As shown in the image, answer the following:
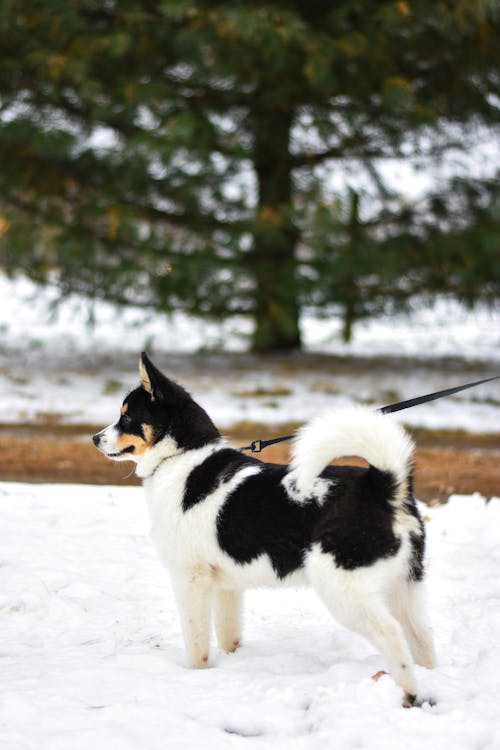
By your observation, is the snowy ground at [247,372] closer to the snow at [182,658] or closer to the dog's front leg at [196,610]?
the snow at [182,658]

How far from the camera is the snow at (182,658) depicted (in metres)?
3.08

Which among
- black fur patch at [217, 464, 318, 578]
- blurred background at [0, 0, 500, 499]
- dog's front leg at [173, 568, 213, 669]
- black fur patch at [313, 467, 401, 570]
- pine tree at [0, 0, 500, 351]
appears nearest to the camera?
black fur patch at [313, 467, 401, 570]

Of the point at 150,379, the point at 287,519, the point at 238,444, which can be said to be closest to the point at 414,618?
the point at 287,519

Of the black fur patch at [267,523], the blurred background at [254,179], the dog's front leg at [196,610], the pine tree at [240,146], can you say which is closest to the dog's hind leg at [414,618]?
the black fur patch at [267,523]

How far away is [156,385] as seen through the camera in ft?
13.1

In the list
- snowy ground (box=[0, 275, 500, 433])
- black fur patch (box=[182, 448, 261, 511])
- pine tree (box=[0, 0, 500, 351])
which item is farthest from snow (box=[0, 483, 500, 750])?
pine tree (box=[0, 0, 500, 351])

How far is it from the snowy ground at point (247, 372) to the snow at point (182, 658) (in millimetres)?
5323

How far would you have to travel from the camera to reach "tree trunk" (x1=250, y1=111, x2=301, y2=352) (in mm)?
12820

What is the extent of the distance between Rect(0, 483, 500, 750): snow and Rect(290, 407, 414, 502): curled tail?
0.90 m

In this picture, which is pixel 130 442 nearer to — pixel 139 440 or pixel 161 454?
pixel 139 440

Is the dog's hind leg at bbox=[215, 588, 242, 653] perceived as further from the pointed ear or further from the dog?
the pointed ear

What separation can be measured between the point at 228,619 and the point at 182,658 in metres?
0.31

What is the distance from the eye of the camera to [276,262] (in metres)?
13.8

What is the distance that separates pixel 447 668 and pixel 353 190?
1082cm
